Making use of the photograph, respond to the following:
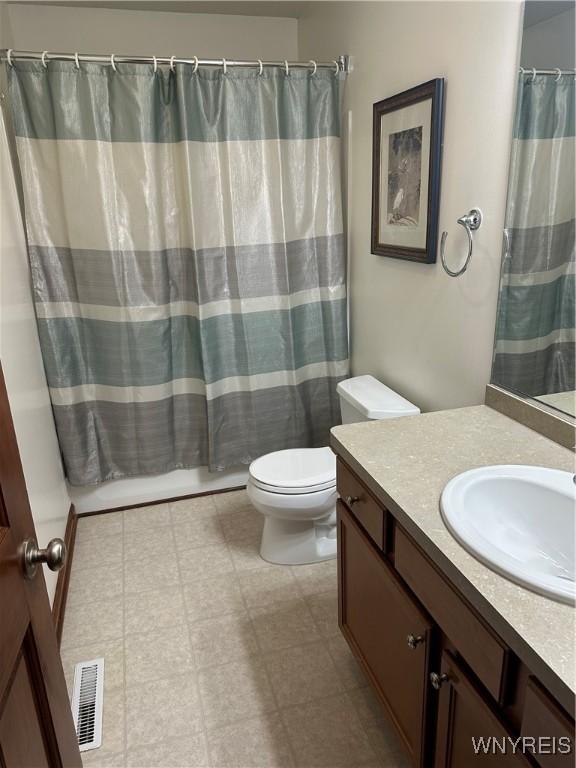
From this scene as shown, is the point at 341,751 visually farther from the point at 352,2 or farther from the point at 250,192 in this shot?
the point at 352,2

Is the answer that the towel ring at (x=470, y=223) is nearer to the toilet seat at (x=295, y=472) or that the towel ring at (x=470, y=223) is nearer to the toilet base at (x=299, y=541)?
the toilet seat at (x=295, y=472)

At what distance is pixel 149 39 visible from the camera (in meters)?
2.54

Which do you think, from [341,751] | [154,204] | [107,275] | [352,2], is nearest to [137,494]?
[107,275]

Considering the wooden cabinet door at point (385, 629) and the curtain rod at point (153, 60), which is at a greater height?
the curtain rod at point (153, 60)

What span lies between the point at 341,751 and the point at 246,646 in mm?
488

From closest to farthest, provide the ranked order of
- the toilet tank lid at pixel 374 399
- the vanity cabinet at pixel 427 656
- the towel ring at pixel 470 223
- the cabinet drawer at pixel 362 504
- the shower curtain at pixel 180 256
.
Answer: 1. the vanity cabinet at pixel 427 656
2. the cabinet drawer at pixel 362 504
3. the towel ring at pixel 470 223
4. the toilet tank lid at pixel 374 399
5. the shower curtain at pixel 180 256

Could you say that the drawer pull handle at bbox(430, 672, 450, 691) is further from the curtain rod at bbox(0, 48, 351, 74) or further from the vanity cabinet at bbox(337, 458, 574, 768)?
the curtain rod at bbox(0, 48, 351, 74)

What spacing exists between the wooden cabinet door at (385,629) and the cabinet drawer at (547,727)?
0.31 metres

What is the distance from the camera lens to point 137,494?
280 cm

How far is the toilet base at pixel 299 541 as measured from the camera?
2273mm

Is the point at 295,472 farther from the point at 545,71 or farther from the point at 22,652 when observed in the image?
the point at 545,71

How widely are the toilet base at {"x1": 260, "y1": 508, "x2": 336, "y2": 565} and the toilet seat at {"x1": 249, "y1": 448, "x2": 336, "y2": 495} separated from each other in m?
0.22

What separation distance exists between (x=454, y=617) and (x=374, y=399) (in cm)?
120

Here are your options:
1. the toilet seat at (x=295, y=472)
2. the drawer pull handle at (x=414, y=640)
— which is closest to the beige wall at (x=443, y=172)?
the toilet seat at (x=295, y=472)
